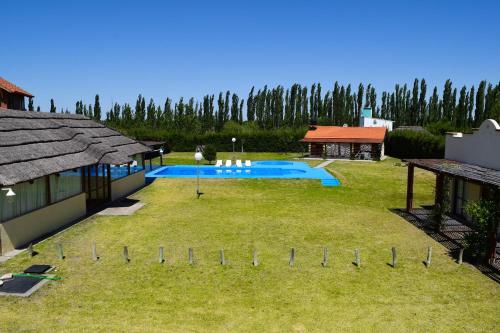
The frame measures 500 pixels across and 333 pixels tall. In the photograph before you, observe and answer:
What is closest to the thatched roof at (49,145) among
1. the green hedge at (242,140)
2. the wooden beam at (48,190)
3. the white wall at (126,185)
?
the wooden beam at (48,190)

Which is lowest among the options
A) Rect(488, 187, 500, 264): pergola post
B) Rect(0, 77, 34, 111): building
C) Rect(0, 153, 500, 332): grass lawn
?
Rect(0, 153, 500, 332): grass lawn

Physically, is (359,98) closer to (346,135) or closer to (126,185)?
(346,135)

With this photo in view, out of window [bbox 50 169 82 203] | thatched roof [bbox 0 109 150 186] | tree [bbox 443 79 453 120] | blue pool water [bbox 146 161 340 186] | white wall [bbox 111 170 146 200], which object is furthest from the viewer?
tree [bbox 443 79 453 120]

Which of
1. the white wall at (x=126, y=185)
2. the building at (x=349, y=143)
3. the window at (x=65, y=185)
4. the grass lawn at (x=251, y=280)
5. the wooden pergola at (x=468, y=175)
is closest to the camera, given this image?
the grass lawn at (x=251, y=280)

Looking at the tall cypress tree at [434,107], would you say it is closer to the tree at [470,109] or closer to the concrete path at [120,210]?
the tree at [470,109]

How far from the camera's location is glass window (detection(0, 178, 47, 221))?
562 inches

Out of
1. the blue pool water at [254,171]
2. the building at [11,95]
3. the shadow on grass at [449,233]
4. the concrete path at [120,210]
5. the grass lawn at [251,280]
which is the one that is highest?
the building at [11,95]

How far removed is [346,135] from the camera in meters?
52.0

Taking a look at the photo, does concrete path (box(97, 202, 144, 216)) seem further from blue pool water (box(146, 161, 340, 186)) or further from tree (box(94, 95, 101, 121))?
tree (box(94, 95, 101, 121))

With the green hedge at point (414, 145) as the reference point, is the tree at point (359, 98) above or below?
above

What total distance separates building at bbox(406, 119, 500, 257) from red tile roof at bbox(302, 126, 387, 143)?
2858 cm

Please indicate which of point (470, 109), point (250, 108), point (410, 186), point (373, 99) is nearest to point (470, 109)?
point (470, 109)

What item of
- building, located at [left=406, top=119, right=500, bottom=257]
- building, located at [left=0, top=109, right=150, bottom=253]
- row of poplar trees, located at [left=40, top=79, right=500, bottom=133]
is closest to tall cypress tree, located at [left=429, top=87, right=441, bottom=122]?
row of poplar trees, located at [left=40, top=79, right=500, bottom=133]

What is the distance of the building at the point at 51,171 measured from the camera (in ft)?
47.8
